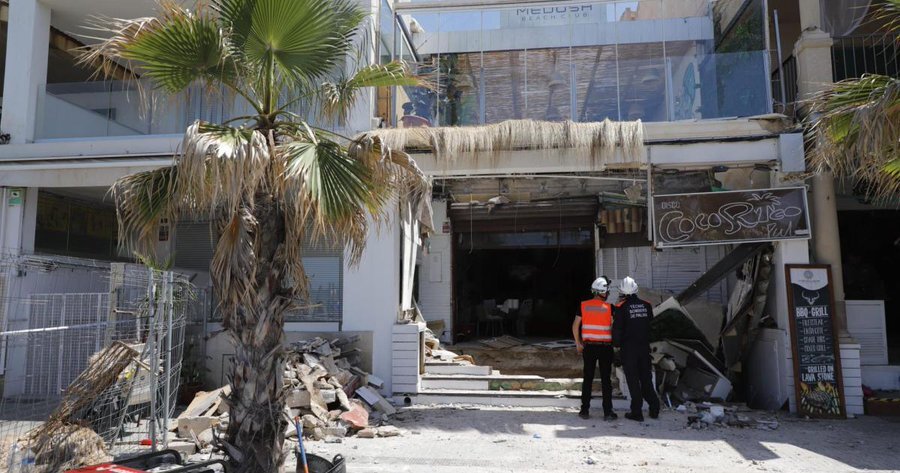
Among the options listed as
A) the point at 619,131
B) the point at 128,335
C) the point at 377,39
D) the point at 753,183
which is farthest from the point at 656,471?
the point at 377,39

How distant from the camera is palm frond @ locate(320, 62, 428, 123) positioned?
5.82 meters

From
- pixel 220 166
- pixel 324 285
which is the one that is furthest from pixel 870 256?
pixel 220 166

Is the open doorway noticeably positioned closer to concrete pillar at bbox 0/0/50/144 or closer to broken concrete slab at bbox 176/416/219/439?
broken concrete slab at bbox 176/416/219/439

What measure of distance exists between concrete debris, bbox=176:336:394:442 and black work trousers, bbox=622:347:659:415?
3331 millimetres

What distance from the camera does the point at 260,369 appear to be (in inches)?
193

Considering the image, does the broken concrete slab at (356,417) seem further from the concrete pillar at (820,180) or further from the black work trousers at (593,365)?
the concrete pillar at (820,180)

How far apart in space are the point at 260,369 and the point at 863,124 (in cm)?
570

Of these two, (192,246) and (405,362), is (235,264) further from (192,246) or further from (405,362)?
(192,246)

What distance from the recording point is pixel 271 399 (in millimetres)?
4941

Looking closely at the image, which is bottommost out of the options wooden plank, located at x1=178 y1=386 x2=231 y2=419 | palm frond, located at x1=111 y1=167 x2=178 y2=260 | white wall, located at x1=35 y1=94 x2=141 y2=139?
wooden plank, located at x1=178 y1=386 x2=231 y2=419

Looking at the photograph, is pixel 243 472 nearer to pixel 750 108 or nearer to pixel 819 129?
pixel 819 129

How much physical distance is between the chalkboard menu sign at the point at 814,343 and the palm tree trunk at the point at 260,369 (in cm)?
722

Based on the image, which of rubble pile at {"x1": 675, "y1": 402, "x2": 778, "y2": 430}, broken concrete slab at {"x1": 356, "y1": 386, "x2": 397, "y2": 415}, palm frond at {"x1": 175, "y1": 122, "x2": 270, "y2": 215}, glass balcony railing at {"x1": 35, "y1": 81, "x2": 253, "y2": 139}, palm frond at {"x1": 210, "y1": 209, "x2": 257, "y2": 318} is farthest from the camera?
glass balcony railing at {"x1": 35, "y1": 81, "x2": 253, "y2": 139}

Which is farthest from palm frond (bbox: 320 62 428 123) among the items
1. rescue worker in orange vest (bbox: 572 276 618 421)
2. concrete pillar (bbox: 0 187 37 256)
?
concrete pillar (bbox: 0 187 37 256)
